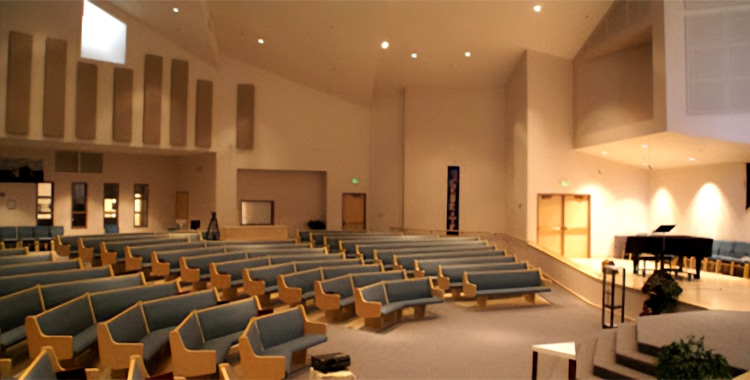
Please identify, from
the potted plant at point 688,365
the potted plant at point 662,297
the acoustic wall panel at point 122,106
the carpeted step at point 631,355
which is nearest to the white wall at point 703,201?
the potted plant at point 662,297

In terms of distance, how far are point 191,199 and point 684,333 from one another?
43.7 feet

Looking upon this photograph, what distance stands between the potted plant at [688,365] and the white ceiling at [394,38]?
6941 mm

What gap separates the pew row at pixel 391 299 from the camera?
284 inches

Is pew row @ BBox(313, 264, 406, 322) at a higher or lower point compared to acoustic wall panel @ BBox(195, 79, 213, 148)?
lower

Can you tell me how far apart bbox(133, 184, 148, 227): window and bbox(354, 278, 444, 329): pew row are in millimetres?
10924

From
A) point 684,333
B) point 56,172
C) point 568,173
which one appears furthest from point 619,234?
point 56,172

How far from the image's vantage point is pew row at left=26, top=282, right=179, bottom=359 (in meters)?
4.92

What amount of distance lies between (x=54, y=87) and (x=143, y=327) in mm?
9831

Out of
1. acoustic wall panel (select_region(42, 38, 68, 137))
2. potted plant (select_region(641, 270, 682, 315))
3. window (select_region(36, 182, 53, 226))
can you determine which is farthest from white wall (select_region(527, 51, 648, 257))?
window (select_region(36, 182, 53, 226))

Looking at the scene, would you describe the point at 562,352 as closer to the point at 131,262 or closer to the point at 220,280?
the point at 220,280

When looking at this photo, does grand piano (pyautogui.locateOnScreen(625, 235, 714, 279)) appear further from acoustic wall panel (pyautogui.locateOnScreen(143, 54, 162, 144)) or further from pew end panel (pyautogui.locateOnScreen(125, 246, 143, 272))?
acoustic wall panel (pyautogui.locateOnScreen(143, 54, 162, 144))

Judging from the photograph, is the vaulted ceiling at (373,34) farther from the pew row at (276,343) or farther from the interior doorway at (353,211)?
the pew row at (276,343)

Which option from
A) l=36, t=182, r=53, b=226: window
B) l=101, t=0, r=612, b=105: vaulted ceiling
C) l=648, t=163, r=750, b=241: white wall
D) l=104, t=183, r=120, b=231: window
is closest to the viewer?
l=648, t=163, r=750, b=241: white wall

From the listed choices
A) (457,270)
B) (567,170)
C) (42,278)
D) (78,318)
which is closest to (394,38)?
(567,170)
